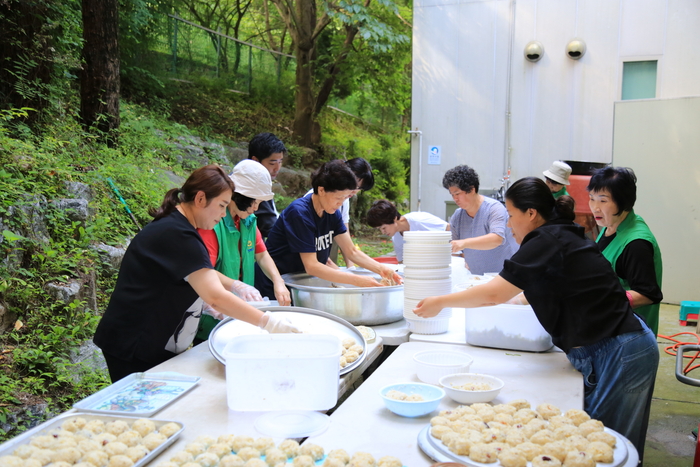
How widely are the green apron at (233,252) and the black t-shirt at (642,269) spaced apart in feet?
6.22

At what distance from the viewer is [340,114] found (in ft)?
48.3

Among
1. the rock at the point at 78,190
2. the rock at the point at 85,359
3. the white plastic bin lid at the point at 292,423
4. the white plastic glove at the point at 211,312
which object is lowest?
the rock at the point at 85,359

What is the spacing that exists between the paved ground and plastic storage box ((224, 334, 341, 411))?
2471 mm

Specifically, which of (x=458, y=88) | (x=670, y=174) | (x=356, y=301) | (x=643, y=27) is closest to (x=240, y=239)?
(x=356, y=301)

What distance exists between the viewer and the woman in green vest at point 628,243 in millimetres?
2441

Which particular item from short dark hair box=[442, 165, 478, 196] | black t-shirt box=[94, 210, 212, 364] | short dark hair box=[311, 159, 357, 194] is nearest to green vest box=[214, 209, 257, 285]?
short dark hair box=[311, 159, 357, 194]

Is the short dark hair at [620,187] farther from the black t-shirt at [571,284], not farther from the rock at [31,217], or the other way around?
the rock at [31,217]

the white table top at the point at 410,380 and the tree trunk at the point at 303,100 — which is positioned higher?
the tree trunk at the point at 303,100

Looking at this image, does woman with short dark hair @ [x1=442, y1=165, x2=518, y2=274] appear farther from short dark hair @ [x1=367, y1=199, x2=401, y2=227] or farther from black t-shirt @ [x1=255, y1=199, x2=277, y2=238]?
black t-shirt @ [x1=255, y1=199, x2=277, y2=238]

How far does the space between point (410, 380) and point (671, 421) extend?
2.71 metres

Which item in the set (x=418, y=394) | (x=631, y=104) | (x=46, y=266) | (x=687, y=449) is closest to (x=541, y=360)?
(x=418, y=394)

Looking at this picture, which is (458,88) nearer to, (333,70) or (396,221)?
(396,221)

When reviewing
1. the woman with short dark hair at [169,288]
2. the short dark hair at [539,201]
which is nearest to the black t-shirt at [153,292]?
the woman with short dark hair at [169,288]

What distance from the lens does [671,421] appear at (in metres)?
3.66
